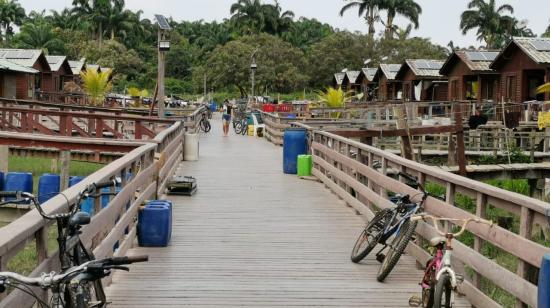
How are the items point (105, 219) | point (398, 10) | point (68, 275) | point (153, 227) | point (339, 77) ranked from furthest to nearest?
1. point (398, 10)
2. point (339, 77)
3. point (153, 227)
4. point (105, 219)
5. point (68, 275)

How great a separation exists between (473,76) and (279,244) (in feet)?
105

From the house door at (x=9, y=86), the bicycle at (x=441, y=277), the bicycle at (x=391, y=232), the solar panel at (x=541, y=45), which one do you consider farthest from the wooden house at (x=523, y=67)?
the bicycle at (x=441, y=277)

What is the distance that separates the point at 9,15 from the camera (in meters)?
91.8

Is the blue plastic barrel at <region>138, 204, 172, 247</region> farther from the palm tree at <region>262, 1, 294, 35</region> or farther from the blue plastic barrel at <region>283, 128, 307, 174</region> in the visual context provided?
the palm tree at <region>262, 1, 294, 35</region>

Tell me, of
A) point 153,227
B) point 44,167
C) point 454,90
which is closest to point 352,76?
point 454,90

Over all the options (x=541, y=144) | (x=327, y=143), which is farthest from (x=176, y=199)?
(x=541, y=144)

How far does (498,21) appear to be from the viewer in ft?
292

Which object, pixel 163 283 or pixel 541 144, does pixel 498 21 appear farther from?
pixel 163 283

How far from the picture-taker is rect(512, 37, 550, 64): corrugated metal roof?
29.8 metres

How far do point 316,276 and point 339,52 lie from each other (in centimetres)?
6700

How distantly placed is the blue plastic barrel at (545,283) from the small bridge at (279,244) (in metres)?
0.36

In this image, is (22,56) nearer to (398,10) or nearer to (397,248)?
(397,248)

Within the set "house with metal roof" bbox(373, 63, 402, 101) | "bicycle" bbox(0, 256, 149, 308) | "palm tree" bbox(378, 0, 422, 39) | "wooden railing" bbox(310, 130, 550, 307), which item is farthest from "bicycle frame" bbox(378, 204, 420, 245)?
"palm tree" bbox(378, 0, 422, 39)

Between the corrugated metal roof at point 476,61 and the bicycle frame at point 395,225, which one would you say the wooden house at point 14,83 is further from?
the bicycle frame at point 395,225
